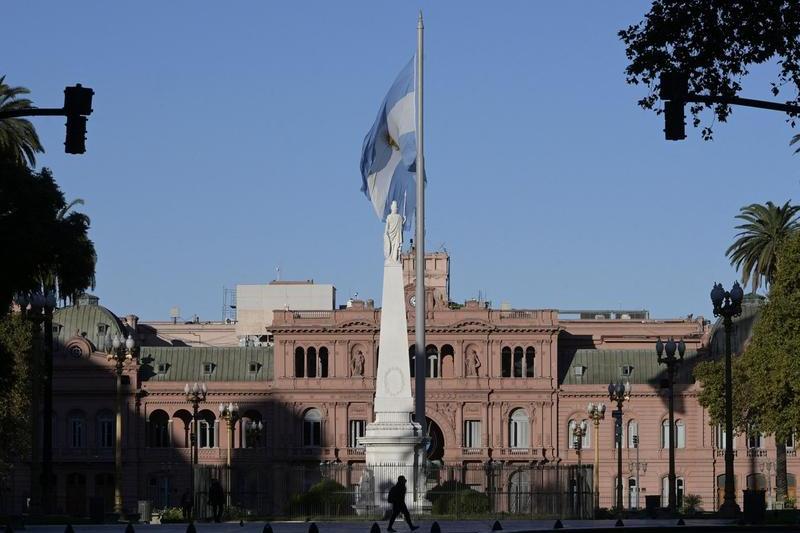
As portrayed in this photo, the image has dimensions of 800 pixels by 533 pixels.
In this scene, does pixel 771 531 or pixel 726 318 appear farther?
pixel 726 318

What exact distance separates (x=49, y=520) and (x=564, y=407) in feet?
243

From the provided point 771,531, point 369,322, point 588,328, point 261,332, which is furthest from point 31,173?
point 261,332

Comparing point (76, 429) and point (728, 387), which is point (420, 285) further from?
point (76, 429)

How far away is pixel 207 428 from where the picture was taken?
140125 millimetres

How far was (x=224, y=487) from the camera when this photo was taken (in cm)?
7081

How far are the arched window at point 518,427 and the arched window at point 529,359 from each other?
2.58 m

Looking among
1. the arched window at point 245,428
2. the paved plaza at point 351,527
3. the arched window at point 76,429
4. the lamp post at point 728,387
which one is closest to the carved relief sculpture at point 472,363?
the arched window at point 245,428

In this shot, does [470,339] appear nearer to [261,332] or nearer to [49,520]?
[261,332]

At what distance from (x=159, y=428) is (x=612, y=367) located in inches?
1191

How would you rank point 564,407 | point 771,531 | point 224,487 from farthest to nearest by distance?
1. point 564,407
2. point 224,487
3. point 771,531

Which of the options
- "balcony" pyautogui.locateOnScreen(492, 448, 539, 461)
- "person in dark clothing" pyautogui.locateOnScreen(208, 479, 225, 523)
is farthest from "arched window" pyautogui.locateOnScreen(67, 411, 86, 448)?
"person in dark clothing" pyautogui.locateOnScreen(208, 479, 225, 523)

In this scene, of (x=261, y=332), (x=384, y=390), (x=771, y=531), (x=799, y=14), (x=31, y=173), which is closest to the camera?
(x=799, y=14)

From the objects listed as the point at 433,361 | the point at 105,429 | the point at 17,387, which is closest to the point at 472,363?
the point at 433,361

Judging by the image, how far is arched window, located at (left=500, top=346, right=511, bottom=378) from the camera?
138625mm
